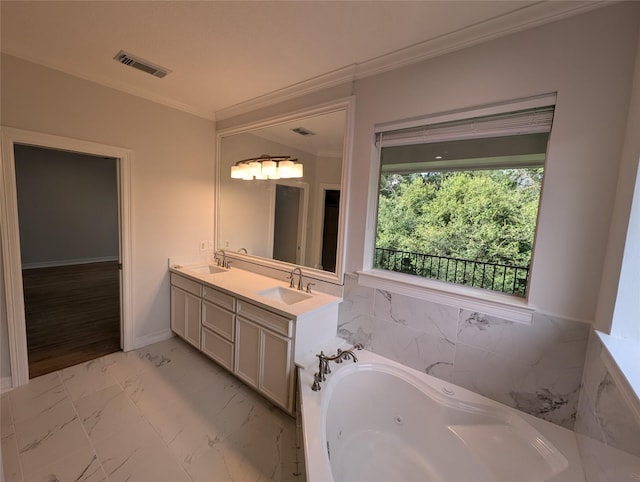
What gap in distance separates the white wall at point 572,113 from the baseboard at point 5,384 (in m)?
3.86

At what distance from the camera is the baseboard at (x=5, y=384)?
7.09 feet

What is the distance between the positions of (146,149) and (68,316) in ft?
8.52

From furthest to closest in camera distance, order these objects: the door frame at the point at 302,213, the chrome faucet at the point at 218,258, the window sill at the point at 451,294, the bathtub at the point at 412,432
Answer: the chrome faucet at the point at 218,258 < the door frame at the point at 302,213 < the window sill at the point at 451,294 < the bathtub at the point at 412,432

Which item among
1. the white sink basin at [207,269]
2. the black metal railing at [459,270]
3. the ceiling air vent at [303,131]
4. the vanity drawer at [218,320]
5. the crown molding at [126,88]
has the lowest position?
the vanity drawer at [218,320]

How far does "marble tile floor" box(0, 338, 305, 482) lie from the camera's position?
1.61 meters

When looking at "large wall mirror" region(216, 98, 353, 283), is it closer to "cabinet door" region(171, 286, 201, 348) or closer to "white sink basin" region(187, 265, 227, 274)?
"white sink basin" region(187, 265, 227, 274)

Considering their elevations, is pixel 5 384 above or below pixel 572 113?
below

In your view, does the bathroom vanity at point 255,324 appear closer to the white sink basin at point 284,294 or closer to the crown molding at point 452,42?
the white sink basin at point 284,294

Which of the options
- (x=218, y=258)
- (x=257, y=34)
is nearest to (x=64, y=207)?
(x=218, y=258)

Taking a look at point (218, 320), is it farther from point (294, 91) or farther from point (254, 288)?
point (294, 91)

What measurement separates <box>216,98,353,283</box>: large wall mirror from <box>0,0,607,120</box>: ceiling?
1.26 ft

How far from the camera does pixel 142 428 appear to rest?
1.91 metres

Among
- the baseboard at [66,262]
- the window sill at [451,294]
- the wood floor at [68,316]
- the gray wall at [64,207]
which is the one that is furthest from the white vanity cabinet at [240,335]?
the baseboard at [66,262]

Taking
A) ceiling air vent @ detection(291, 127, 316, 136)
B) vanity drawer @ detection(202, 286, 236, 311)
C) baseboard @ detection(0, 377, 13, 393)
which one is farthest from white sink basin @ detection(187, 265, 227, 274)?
ceiling air vent @ detection(291, 127, 316, 136)
